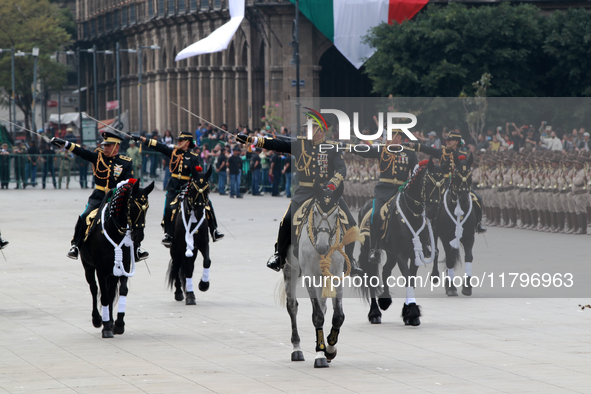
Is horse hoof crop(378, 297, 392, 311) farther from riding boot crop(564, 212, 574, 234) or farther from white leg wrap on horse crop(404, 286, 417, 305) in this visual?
riding boot crop(564, 212, 574, 234)

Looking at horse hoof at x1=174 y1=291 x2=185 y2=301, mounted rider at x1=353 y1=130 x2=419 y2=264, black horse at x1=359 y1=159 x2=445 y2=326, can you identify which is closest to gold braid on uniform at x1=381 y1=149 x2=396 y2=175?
mounted rider at x1=353 y1=130 x2=419 y2=264

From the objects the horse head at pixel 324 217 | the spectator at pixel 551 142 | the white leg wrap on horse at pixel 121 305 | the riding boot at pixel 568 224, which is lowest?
the white leg wrap on horse at pixel 121 305

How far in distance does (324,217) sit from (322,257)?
0.35 meters

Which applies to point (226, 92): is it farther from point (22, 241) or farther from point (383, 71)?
point (22, 241)

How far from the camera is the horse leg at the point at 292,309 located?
364 inches

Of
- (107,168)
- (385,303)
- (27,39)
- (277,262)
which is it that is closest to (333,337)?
(277,262)

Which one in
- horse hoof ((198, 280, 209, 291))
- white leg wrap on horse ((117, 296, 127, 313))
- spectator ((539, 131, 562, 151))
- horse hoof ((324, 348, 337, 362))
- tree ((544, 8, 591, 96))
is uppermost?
tree ((544, 8, 591, 96))

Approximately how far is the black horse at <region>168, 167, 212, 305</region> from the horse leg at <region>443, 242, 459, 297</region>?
3.08 m

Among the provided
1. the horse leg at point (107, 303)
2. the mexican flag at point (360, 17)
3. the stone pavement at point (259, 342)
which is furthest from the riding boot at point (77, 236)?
the mexican flag at point (360, 17)

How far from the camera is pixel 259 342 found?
10141 millimetres

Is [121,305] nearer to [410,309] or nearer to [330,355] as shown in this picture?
[330,355]

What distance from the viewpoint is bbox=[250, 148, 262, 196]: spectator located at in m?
32.7

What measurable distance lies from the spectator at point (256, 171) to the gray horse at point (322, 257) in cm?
2344

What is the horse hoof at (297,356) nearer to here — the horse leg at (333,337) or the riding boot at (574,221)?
the horse leg at (333,337)
